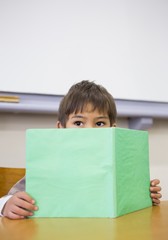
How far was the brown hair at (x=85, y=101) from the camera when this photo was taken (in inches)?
31.9

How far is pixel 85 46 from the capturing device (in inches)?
50.9

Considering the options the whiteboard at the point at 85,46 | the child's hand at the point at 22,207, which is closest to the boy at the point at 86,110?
the child's hand at the point at 22,207

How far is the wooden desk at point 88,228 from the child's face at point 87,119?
1.12ft

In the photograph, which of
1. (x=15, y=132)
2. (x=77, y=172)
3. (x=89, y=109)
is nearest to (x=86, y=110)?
(x=89, y=109)

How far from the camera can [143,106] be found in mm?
1354

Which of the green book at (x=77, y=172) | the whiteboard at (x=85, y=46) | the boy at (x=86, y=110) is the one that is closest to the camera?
the green book at (x=77, y=172)

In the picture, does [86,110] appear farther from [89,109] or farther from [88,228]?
[88,228]

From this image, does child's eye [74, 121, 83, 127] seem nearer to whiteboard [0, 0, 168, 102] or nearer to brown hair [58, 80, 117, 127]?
brown hair [58, 80, 117, 127]

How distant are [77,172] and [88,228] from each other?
103 millimetres

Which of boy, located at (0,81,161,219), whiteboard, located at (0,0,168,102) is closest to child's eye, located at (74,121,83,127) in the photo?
boy, located at (0,81,161,219)

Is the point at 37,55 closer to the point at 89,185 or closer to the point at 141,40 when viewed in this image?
the point at 141,40

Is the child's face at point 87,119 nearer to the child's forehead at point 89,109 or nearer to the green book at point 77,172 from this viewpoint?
the child's forehead at point 89,109

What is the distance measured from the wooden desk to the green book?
23mm

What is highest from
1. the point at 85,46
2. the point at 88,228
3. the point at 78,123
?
the point at 85,46
